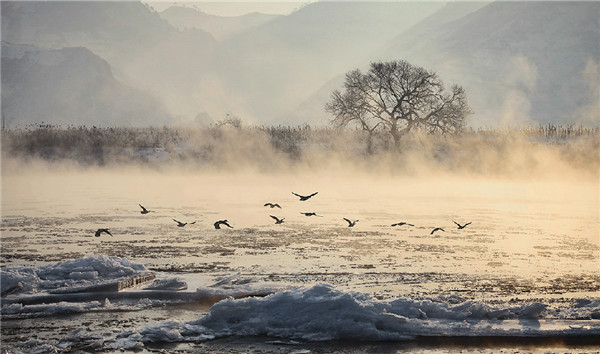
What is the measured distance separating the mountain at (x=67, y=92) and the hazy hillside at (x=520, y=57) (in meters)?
48.8

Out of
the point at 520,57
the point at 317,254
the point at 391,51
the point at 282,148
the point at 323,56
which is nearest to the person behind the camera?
the point at 317,254

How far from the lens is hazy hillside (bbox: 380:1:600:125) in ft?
390

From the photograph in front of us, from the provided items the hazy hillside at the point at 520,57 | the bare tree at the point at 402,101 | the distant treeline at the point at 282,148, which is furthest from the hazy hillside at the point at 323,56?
the distant treeline at the point at 282,148

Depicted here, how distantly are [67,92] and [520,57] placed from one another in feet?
255

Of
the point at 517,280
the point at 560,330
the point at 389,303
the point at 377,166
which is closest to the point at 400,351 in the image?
the point at 389,303

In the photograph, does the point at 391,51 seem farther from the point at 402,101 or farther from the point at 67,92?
the point at 402,101

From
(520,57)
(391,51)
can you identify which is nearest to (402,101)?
(520,57)

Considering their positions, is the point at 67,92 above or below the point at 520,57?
below

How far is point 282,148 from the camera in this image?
42.2m

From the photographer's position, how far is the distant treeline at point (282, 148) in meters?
39.9

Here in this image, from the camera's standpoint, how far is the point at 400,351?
9742 millimetres

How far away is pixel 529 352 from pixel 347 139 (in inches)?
1407

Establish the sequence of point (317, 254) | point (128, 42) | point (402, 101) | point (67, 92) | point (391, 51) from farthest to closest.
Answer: point (128, 42)
point (391, 51)
point (67, 92)
point (402, 101)
point (317, 254)

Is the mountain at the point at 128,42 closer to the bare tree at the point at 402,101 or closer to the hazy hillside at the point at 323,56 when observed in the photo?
the hazy hillside at the point at 323,56
